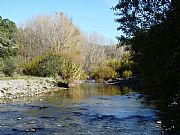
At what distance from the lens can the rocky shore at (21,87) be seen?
32009 mm

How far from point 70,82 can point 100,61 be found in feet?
129

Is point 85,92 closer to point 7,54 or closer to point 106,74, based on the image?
point 7,54

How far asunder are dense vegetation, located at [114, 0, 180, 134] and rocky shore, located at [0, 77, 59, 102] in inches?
839

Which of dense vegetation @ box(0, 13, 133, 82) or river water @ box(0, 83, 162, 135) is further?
dense vegetation @ box(0, 13, 133, 82)

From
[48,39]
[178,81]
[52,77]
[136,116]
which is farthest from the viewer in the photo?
[48,39]

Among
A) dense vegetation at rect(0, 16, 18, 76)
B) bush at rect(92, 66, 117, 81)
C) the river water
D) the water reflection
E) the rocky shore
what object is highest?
dense vegetation at rect(0, 16, 18, 76)

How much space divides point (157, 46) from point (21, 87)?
98.7 feet

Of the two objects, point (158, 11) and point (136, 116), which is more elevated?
point (158, 11)

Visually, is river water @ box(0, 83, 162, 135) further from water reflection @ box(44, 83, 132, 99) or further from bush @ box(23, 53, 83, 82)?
bush @ box(23, 53, 83, 82)

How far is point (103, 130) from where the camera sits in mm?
15750

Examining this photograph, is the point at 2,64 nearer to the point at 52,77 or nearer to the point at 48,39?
the point at 52,77

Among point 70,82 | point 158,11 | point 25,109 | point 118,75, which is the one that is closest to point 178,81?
point 158,11

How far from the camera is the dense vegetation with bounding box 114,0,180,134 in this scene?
292 inches

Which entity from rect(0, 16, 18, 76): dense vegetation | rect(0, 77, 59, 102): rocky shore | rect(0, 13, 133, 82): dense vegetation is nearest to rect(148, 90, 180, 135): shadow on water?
rect(0, 77, 59, 102): rocky shore
